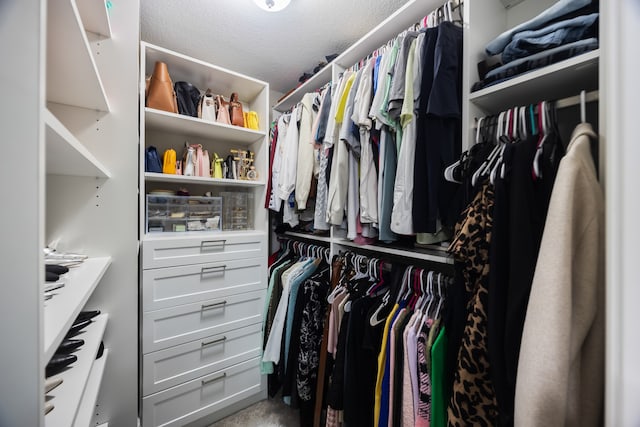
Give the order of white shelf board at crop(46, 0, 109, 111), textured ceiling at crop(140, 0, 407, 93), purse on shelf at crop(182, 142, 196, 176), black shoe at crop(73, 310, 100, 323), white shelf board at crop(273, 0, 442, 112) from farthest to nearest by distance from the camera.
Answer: purse on shelf at crop(182, 142, 196, 176), textured ceiling at crop(140, 0, 407, 93), white shelf board at crop(273, 0, 442, 112), black shoe at crop(73, 310, 100, 323), white shelf board at crop(46, 0, 109, 111)

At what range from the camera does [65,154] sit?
0.65m

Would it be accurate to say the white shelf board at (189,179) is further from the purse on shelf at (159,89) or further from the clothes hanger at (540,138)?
the clothes hanger at (540,138)

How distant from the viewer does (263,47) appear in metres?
1.60

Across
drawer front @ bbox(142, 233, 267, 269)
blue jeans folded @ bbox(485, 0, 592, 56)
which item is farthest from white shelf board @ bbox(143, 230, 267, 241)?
blue jeans folded @ bbox(485, 0, 592, 56)

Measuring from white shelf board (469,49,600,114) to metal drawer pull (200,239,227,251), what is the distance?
1381 mm

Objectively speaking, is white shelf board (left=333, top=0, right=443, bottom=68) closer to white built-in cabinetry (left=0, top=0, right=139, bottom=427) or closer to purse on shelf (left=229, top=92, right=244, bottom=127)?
purse on shelf (left=229, top=92, right=244, bottom=127)

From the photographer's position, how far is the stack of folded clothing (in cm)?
66

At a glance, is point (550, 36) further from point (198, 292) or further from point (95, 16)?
point (198, 292)

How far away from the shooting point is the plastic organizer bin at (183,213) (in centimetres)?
143

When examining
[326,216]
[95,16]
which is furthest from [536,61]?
[95,16]

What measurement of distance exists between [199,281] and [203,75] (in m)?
1.28
